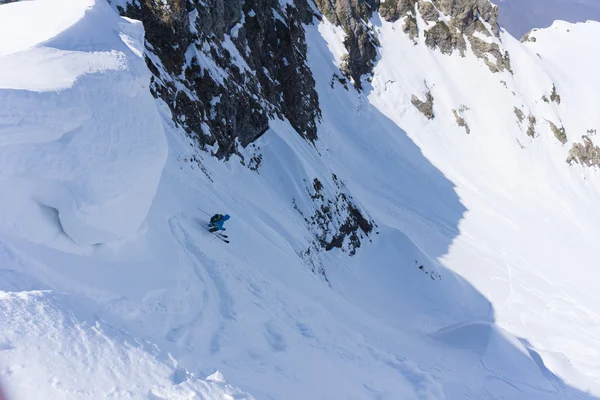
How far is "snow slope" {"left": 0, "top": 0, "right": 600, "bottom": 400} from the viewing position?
6.28 metres

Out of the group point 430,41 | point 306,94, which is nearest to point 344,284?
point 306,94

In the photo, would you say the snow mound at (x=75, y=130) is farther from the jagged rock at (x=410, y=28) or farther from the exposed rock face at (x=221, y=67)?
the jagged rock at (x=410, y=28)

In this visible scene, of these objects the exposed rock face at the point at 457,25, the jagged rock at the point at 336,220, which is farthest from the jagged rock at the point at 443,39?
the jagged rock at the point at 336,220

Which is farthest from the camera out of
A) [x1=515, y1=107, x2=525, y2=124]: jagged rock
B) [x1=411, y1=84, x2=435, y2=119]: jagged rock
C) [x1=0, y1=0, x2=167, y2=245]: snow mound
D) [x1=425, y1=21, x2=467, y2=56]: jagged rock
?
[x1=425, y1=21, x2=467, y2=56]: jagged rock

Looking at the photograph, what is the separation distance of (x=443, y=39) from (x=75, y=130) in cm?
5663

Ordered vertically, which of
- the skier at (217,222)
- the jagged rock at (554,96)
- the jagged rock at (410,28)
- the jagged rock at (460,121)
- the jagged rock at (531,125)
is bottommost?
the skier at (217,222)

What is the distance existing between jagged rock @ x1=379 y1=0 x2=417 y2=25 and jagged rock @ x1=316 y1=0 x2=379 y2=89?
16.4ft

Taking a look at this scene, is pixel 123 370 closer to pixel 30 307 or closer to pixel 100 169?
pixel 30 307

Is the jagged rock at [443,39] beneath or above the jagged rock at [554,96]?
beneath

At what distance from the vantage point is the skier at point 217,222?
11711 millimetres

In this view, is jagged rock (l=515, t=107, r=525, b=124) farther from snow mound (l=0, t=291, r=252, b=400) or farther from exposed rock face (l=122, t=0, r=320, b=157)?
snow mound (l=0, t=291, r=252, b=400)

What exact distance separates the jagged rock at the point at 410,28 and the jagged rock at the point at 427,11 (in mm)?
2410

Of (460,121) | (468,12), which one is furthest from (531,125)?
(468,12)

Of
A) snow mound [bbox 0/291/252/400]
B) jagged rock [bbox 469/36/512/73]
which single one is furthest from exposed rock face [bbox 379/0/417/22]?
snow mound [bbox 0/291/252/400]
